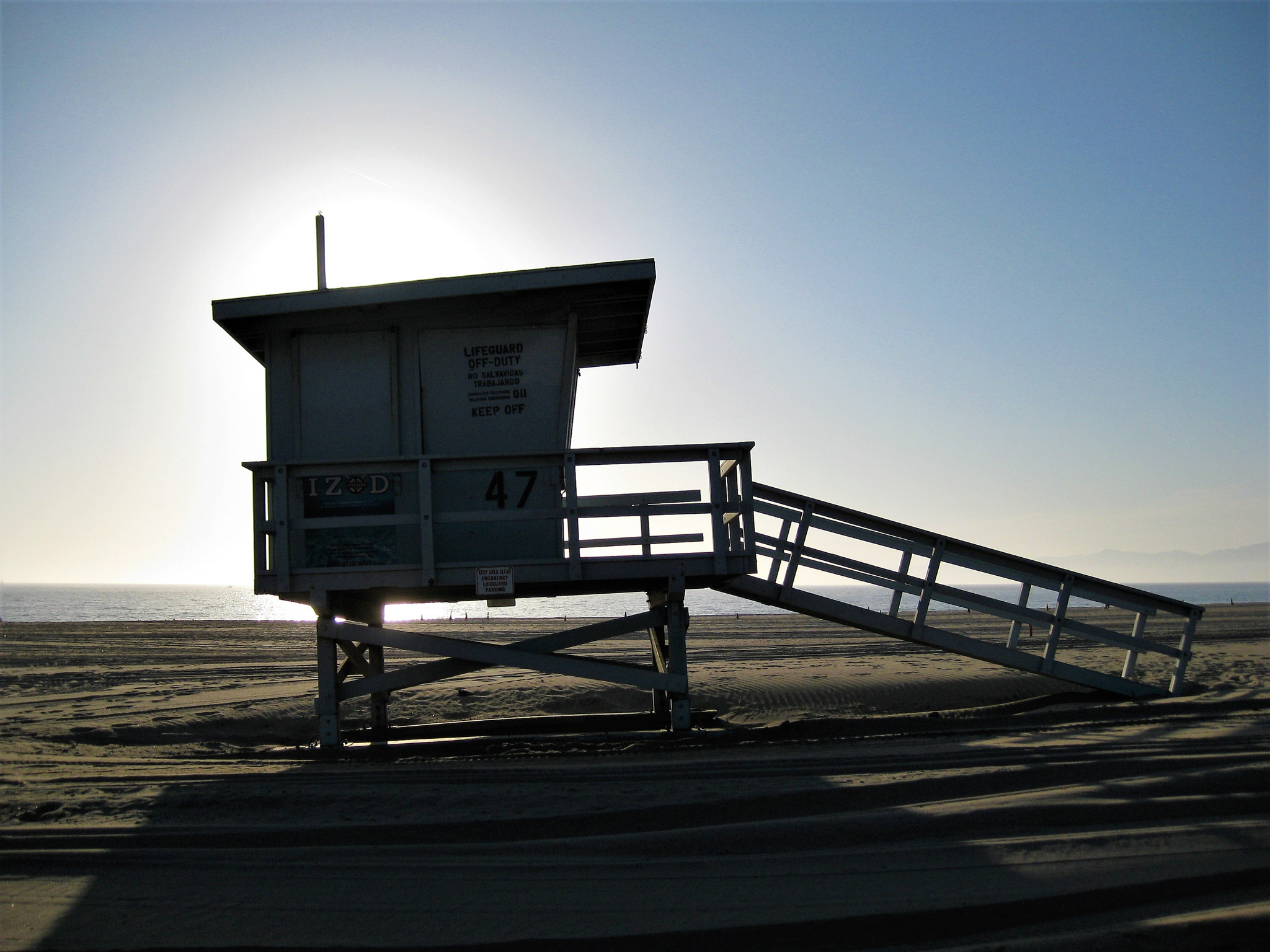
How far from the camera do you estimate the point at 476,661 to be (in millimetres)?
8172

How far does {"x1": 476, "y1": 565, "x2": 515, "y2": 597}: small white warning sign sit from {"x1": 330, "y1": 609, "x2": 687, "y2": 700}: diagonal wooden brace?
51 centimetres

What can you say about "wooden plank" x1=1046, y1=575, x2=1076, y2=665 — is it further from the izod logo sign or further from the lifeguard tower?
the izod logo sign

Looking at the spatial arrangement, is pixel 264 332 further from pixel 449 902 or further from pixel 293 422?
pixel 449 902

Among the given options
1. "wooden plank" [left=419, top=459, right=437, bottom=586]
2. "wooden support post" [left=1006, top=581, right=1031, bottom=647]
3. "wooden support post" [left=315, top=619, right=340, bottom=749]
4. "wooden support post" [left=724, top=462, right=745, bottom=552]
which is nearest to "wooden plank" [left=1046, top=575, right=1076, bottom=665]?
"wooden support post" [left=1006, top=581, right=1031, bottom=647]

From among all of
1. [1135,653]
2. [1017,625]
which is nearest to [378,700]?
[1017,625]

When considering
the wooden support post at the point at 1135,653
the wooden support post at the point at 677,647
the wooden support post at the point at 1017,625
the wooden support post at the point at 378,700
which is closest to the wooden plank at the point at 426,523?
the wooden support post at the point at 378,700

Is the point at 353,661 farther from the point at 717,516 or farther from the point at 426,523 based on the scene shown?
the point at 717,516

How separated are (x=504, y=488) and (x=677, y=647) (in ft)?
7.39

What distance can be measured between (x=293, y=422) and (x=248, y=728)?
155 inches

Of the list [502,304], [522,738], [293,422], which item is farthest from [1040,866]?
[293,422]

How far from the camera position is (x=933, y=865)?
3.92m

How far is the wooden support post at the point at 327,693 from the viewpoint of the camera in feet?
25.4

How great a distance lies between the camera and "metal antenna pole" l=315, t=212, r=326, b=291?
9016mm

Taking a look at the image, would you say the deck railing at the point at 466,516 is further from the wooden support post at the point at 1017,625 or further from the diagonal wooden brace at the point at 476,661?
the wooden support post at the point at 1017,625
